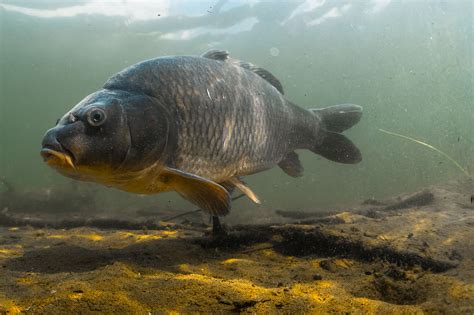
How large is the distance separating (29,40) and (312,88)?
60399 millimetres

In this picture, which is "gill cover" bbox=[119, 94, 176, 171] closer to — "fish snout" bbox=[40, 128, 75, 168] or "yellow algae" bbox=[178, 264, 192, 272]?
"fish snout" bbox=[40, 128, 75, 168]

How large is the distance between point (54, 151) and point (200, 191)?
4.20 feet

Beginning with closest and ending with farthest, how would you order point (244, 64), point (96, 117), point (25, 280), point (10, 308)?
point (10, 308) → point (25, 280) → point (96, 117) → point (244, 64)

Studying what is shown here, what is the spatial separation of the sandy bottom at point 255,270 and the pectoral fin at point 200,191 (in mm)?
560

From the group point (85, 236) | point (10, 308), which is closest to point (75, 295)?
point (10, 308)

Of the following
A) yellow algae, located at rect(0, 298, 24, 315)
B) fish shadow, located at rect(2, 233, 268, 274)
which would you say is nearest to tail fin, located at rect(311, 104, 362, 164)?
fish shadow, located at rect(2, 233, 268, 274)

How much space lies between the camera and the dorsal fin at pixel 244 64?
464cm

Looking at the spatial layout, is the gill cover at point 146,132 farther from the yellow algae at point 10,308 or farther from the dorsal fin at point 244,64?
the dorsal fin at point 244,64

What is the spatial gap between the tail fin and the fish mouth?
165 inches

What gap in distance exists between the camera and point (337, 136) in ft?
20.0

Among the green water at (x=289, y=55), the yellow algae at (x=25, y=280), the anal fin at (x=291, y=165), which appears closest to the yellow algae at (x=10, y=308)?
the yellow algae at (x=25, y=280)

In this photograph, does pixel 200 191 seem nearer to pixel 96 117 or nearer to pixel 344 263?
pixel 96 117

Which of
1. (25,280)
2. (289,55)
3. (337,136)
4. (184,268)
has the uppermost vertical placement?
(289,55)

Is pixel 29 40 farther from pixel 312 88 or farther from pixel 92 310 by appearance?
pixel 312 88
